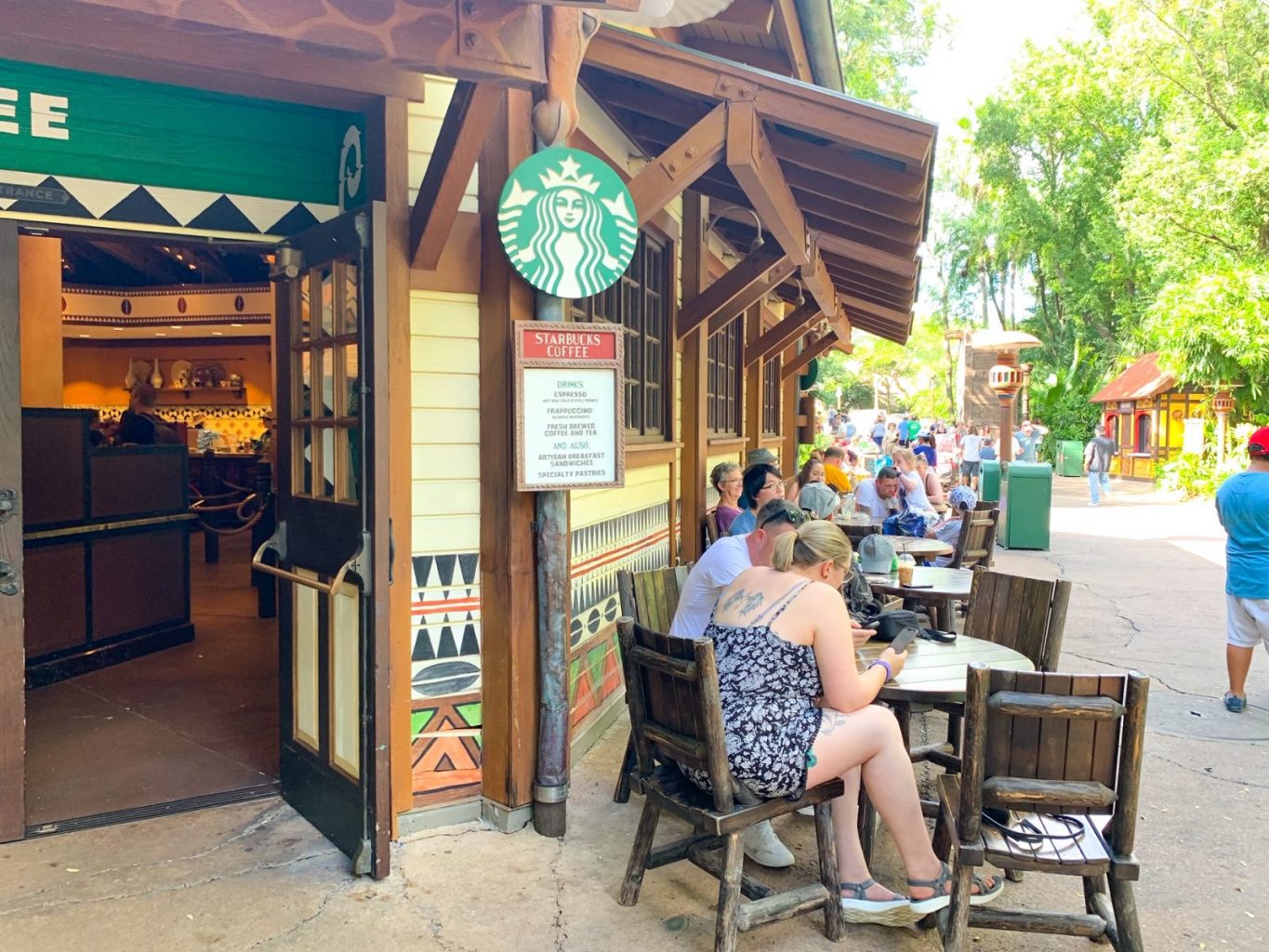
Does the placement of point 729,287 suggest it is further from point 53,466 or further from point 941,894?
point 53,466

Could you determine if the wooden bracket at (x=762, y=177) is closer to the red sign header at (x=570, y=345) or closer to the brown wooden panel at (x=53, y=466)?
the red sign header at (x=570, y=345)

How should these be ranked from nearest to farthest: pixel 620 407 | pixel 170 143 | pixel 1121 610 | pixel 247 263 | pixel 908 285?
1. pixel 170 143
2. pixel 620 407
3. pixel 1121 610
4. pixel 908 285
5. pixel 247 263

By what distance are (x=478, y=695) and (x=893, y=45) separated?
72.9ft

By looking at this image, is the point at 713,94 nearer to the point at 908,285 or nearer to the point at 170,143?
the point at 170,143

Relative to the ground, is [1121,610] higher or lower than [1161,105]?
lower

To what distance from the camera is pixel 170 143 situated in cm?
346

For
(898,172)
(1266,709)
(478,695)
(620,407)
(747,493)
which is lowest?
(1266,709)

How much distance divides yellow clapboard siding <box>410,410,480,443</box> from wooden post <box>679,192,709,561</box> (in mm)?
2952

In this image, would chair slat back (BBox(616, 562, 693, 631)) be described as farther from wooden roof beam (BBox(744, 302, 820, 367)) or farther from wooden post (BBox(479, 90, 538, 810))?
wooden roof beam (BBox(744, 302, 820, 367))

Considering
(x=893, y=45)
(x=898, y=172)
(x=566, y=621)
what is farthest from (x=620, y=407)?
(x=893, y=45)

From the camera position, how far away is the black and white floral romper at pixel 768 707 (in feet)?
9.37

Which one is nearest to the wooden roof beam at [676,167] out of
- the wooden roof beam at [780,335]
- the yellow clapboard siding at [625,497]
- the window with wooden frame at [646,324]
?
the window with wooden frame at [646,324]

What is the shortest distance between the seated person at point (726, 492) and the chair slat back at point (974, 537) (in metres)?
1.81

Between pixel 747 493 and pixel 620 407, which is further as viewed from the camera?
pixel 747 493
